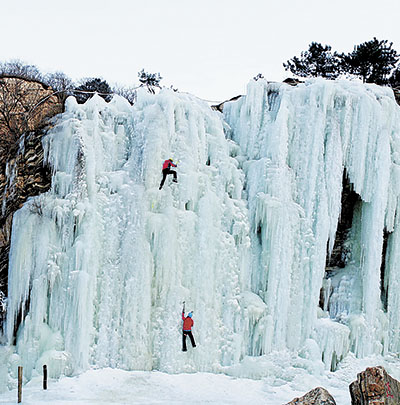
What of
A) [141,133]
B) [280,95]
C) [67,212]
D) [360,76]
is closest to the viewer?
[67,212]

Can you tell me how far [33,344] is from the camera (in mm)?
9914

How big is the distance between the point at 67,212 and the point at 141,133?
253cm

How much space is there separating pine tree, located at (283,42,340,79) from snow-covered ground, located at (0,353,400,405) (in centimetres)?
1598

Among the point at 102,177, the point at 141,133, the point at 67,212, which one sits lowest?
the point at 67,212

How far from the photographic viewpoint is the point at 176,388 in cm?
956

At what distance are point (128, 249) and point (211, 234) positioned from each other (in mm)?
1860

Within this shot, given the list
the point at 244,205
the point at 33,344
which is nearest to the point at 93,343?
the point at 33,344

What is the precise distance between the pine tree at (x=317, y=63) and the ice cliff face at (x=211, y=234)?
36.8 feet

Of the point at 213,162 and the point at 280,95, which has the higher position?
the point at 280,95

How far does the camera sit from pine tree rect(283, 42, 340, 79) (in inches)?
907

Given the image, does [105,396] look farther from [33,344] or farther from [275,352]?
[275,352]

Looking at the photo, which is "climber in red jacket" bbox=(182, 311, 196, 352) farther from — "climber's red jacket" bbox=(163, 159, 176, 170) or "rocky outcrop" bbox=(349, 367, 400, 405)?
"rocky outcrop" bbox=(349, 367, 400, 405)

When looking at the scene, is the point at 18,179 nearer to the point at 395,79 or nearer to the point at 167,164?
the point at 167,164

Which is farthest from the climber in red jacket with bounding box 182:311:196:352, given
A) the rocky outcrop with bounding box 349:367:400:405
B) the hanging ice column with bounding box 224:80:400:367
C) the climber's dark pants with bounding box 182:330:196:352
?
the rocky outcrop with bounding box 349:367:400:405
